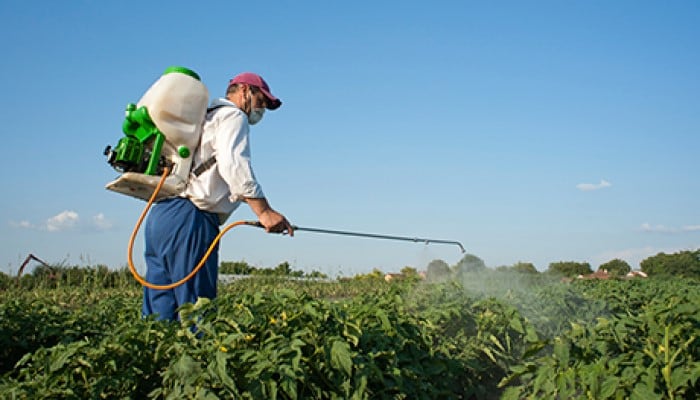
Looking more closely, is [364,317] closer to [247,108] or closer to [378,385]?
[378,385]

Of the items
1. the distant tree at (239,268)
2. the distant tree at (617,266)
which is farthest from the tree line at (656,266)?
the distant tree at (239,268)

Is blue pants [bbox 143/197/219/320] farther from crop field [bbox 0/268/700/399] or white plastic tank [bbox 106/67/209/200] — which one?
crop field [bbox 0/268/700/399]

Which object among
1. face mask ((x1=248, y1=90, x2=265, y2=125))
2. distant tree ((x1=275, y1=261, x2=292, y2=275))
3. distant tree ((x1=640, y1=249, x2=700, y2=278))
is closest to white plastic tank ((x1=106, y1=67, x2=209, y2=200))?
face mask ((x1=248, y1=90, x2=265, y2=125))

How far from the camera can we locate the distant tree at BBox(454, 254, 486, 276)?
6.80m

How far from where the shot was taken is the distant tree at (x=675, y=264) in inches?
683

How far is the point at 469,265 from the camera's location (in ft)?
23.0

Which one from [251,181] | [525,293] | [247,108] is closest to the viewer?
[251,181]

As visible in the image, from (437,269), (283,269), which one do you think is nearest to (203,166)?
(437,269)

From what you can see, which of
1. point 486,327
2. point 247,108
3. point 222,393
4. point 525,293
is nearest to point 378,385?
point 222,393

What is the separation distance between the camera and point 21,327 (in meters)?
3.35

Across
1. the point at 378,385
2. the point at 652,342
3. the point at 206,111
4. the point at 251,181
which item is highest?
the point at 206,111

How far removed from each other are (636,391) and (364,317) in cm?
114

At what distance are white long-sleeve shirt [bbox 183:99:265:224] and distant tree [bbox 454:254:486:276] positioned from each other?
3.69m

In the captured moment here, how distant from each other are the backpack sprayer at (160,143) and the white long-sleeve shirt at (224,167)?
2.3 inches
